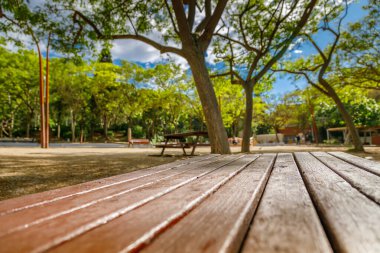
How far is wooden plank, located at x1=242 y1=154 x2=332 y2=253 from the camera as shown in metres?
0.66

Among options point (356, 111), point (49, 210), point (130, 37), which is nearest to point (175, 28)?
point (130, 37)

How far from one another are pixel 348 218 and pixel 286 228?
0.25 meters

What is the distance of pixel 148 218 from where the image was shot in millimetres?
900

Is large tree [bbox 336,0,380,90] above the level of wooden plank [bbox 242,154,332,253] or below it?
above

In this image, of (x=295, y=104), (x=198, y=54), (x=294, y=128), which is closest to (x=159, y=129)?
(x=295, y=104)

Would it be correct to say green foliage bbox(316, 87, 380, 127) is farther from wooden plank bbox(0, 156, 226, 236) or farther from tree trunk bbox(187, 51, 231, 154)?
wooden plank bbox(0, 156, 226, 236)

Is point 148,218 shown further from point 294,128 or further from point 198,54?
point 294,128

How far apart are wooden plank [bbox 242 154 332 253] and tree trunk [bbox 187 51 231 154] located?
6.73 metres

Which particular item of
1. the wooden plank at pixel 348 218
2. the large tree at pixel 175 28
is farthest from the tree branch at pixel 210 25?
the wooden plank at pixel 348 218

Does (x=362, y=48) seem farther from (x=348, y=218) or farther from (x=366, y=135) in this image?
(x=366, y=135)

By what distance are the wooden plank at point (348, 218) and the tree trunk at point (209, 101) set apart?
256 inches

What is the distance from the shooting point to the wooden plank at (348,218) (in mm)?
675

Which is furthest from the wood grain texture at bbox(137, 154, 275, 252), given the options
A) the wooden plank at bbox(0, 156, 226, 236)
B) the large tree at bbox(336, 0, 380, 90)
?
the large tree at bbox(336, 0, 380, 90)

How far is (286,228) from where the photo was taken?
794 mm
